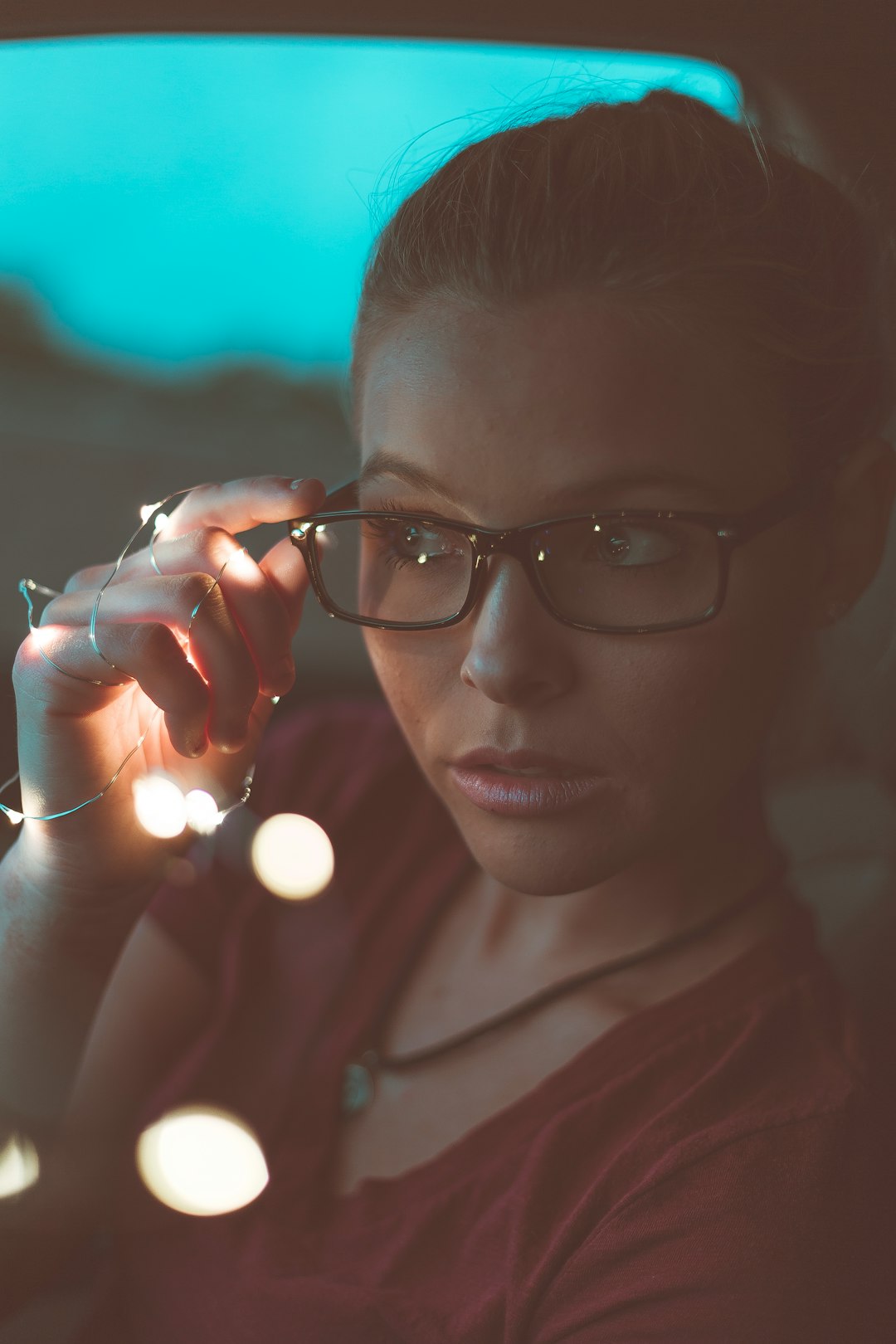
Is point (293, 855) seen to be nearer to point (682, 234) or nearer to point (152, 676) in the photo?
point (152, 676)

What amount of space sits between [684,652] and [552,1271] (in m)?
0.40

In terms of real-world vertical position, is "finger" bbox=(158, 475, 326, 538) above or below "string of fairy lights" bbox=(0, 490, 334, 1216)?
above

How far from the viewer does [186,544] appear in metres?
0.65

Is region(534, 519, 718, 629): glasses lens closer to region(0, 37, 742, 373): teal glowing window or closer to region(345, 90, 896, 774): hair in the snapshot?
region(345, 90, 896, 774): hair

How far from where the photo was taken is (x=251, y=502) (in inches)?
25.7


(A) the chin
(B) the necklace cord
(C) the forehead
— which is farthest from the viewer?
(B) the necklace cord

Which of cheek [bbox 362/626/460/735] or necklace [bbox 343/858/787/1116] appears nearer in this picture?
cheek [bbox 362/626/460/735]

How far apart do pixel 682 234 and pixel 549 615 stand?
244 millimetres

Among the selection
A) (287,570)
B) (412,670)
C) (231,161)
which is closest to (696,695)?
(412,670)

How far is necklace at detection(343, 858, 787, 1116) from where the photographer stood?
792 millimetres

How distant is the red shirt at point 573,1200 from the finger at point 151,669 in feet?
0.81

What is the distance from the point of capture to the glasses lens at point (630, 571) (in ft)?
1.93

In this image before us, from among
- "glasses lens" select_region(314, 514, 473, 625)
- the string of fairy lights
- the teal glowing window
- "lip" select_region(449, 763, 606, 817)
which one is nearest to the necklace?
the string of fairy lights

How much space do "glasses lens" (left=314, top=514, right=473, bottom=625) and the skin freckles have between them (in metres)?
0.02
